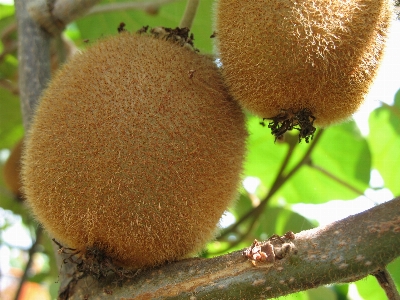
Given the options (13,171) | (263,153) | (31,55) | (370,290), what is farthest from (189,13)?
(370,290)

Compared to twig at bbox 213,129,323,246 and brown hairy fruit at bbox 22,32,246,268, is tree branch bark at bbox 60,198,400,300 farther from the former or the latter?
twig at bbox 213,129,323,246

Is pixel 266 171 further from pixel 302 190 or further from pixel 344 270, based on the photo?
pixel 344 270

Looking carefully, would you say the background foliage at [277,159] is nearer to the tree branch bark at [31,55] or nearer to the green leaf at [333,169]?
the green leaf at [333,169]

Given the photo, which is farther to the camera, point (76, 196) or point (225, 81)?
point (225, 81)

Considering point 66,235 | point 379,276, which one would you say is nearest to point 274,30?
point 379,276

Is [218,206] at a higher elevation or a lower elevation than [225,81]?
lower

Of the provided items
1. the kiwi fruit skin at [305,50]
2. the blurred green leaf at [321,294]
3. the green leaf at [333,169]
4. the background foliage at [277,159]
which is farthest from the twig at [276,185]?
the kiwi fruit skin at [305,50]
